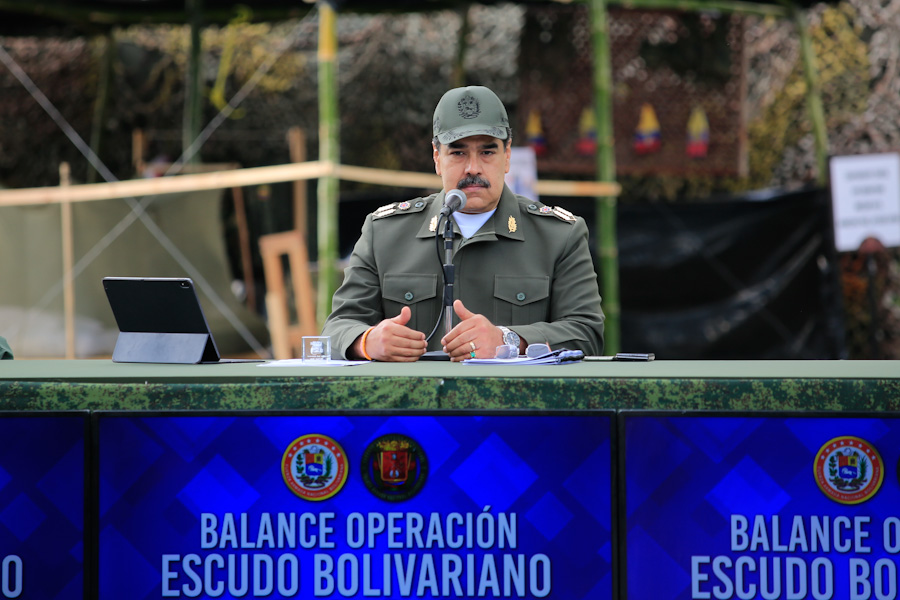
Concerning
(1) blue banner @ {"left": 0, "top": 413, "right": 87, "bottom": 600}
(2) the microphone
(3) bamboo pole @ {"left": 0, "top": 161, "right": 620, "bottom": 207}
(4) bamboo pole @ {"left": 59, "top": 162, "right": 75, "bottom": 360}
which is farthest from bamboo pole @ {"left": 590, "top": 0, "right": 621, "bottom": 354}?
(1) blue banner @ {"left": 0, "top": 413, "right": 87, "bottom": 600}

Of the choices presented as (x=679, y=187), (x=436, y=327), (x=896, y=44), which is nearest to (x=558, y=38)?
(x=679, y=187)

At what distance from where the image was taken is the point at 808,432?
5.80 feet

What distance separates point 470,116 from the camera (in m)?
2.66

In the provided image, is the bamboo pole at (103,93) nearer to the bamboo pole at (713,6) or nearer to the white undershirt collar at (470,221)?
the bamboo pole at (713,6)

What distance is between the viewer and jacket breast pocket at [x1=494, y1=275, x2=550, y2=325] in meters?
2.76

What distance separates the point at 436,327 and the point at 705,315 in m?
4.02

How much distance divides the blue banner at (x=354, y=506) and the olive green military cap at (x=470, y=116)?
3.52 ft

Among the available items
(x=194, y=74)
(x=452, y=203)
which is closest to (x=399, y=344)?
(x=452, y=203)

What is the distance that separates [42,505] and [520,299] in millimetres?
1387

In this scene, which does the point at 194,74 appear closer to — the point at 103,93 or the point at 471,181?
the point at 103,93

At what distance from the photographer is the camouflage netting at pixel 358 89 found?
7629 millimetres

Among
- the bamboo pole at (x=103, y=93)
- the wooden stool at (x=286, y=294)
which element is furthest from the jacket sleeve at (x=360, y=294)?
the bamboo pole at (x=103, y=93)

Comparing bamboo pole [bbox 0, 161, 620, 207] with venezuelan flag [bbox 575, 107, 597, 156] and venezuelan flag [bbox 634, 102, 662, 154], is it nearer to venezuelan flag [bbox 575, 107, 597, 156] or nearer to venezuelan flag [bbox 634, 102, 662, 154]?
venezuelan flag [bbox 575, 107, 597, 156]

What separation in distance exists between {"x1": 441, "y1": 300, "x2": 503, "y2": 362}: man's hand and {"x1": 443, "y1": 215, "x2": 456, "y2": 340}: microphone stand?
5.4 inches
